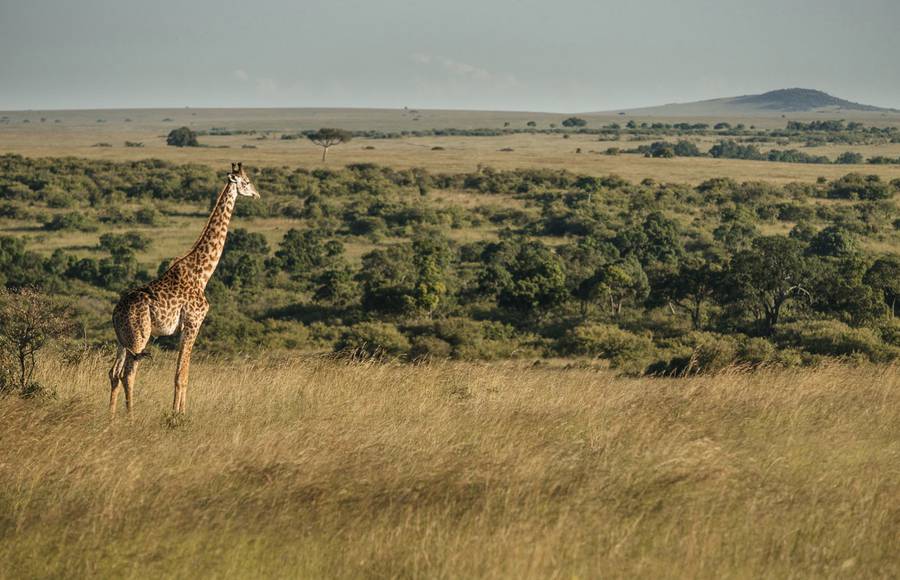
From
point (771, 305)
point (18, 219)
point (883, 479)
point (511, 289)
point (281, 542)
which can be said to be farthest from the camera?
point (18, 219)

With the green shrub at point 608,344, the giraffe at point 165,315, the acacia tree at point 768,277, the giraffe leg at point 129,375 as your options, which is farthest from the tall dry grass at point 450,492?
the acacia tree at point 768,277

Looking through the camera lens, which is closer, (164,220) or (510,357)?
(510,357)

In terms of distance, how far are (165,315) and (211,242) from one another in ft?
4.42

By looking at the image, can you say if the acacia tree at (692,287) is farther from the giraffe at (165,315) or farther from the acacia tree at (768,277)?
the giraffe at (165,315)

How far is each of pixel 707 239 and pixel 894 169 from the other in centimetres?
6358

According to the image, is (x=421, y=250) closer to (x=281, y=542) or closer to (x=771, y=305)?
(x=771, y=305)

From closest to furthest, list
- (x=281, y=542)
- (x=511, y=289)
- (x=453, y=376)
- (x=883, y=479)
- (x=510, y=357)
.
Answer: (x=281, y=542), (x=883, y=479), (x=453, y=376), (x=510, y=357), (x=511, y=289)

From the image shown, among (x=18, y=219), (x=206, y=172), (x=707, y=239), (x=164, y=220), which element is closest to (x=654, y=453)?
(x=707, y=239)

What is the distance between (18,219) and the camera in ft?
195

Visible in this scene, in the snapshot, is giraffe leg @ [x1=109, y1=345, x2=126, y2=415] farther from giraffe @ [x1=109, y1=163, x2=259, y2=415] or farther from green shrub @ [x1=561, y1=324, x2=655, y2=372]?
green shrub @ [x1=561, y1=324, x2=655, y2=372]

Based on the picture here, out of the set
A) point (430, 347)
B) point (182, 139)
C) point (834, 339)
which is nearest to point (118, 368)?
point (430, 347)

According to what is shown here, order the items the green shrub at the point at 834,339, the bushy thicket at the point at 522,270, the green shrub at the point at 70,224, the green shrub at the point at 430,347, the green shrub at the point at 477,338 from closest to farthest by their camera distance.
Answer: the green shrub at the point at 834,339, the green shrub at the point at 477,338, the green shrub at the point at 430,347, the bushy thicket at the point at 522,270, the green shrub at the point at 70,224

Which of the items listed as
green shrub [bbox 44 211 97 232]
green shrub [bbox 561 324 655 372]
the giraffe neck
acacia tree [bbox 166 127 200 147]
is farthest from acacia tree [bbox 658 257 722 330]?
acacia tree [bbox 166 127 200 147]

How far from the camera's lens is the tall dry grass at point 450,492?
537 cm
